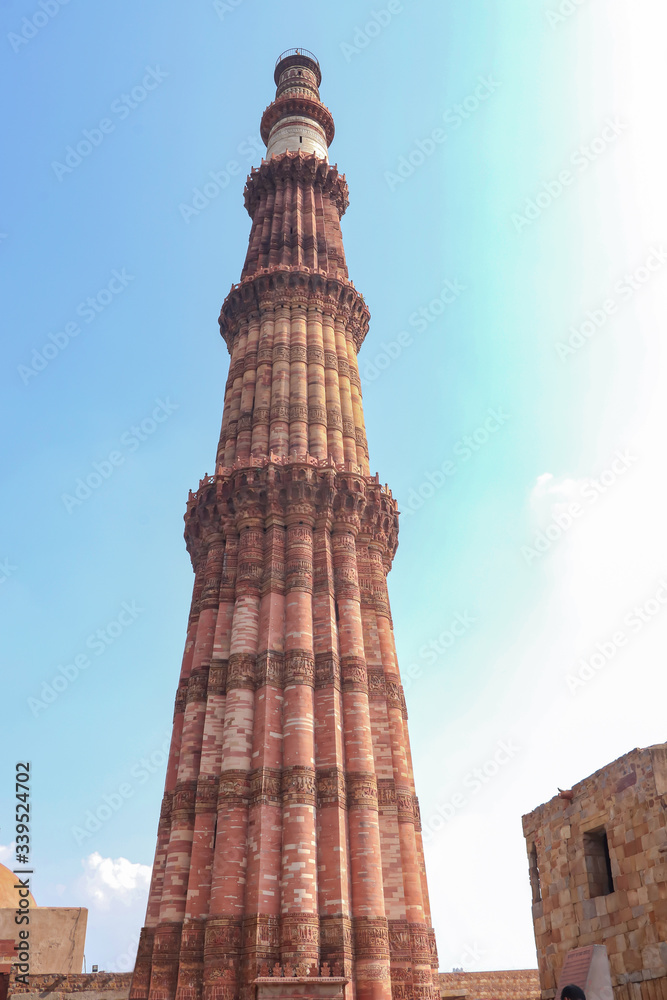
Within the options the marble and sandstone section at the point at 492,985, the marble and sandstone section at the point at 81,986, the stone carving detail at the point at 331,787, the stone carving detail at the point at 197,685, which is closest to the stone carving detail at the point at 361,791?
the stone carving detail at the point at 331,787

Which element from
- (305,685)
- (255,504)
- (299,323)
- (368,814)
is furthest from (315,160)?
(368,814)

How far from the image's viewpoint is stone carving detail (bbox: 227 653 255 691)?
20594mm

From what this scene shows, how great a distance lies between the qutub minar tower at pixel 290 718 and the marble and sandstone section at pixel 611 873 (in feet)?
10.2

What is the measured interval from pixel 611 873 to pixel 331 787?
6.23 metres

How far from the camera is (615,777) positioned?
50.5ft

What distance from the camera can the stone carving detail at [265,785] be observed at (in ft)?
61.1

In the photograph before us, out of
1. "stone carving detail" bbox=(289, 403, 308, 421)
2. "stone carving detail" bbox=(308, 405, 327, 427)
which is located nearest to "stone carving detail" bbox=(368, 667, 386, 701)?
"stone carving detail" bbox=(308, 405, 327, 427)

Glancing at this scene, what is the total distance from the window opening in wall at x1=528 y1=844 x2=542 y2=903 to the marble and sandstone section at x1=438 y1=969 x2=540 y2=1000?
9720 mm

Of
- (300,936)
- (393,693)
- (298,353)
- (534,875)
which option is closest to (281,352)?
(298,353)

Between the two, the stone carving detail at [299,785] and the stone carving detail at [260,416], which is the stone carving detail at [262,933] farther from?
the stone carving detail at [260,416]

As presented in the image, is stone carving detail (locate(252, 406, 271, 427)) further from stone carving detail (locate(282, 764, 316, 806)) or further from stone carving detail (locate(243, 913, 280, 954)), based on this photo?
stone carving detail (locate(243, 913, 280, 954))

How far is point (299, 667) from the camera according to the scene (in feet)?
67.7

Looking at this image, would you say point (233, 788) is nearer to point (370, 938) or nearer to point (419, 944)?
point (370, 938)

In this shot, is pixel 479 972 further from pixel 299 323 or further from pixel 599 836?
pixel 299 323
